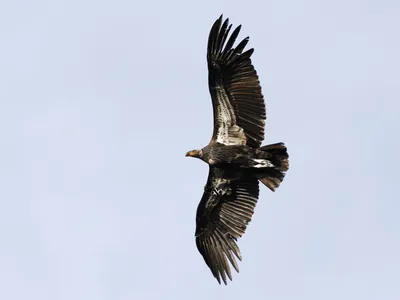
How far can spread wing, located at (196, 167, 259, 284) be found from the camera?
90.6 ft

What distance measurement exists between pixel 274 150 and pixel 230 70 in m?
2.27

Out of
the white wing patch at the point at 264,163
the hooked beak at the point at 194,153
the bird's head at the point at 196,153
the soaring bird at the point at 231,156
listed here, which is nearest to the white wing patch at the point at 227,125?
the soaring bird at the point at 231,156

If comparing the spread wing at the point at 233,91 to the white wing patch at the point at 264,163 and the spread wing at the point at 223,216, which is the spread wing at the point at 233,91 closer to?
the white wing patch at the point at 264,163

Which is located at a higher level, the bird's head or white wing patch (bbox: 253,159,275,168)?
the bird's head

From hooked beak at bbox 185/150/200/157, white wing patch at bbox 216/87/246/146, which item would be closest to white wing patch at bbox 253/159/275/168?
white wing patch at bbox 216/87/246/146

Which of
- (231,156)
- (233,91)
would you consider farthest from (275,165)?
(233,91)

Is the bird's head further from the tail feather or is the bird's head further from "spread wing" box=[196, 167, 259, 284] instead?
the tail feather

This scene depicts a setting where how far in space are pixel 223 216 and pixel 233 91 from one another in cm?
354

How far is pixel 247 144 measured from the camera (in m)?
26.9

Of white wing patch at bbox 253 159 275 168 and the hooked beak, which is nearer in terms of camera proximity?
white wing patch at bbox 253 159 275 168

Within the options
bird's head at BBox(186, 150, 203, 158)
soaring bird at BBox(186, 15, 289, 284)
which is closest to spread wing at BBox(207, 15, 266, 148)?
soaring bird at BBox(186, 15, 289, 284)

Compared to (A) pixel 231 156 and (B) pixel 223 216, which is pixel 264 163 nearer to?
(A) pixel 231 156

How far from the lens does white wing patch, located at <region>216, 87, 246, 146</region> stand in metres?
26.8

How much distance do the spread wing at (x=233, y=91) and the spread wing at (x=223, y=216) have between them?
51.1 inches
